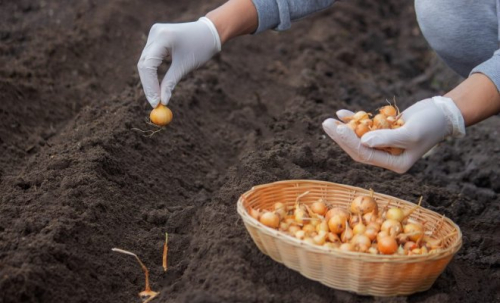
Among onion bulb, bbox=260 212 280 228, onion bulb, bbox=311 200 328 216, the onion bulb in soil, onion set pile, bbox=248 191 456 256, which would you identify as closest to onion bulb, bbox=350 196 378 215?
onion set pile, bbox=248 191 456 256

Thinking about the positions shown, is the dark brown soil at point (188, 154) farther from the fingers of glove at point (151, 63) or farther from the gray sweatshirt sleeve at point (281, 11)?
the gray sweatshirt sleeve at point (281, 11)

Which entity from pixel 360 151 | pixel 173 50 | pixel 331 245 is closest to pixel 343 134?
pixel 360 151

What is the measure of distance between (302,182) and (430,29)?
1.27 metres

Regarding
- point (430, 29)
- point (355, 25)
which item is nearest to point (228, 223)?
point (430, 29)

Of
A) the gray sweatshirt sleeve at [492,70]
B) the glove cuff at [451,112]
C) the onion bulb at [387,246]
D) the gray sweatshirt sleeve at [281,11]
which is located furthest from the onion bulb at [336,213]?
the gray sweatshirt sleeve at [281,11]

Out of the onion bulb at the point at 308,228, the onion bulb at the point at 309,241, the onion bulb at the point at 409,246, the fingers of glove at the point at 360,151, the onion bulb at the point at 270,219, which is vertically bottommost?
the onion bulb at the point at 409,246

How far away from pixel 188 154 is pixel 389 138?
1632 mm

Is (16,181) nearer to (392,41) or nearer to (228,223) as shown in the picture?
(228,223)

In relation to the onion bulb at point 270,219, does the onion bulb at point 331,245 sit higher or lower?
lower

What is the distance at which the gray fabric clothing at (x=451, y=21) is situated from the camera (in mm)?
3557

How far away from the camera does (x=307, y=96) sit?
5230 millimetres

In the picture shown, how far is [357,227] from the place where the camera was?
9.33 feet

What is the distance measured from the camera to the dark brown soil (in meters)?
2.90

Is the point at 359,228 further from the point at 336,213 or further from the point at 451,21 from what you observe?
the point at 451,21
